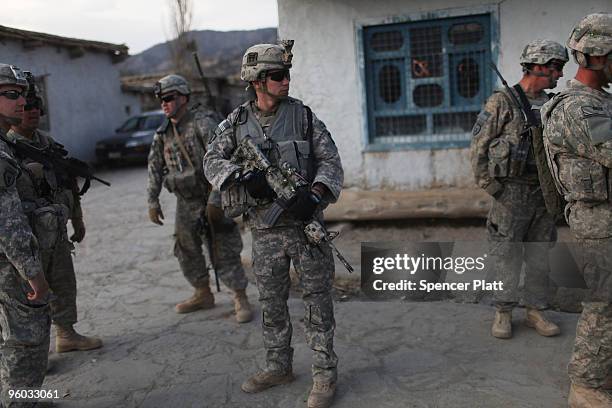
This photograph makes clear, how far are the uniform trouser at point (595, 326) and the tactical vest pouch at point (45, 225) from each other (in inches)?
120

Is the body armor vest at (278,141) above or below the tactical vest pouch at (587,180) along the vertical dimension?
above

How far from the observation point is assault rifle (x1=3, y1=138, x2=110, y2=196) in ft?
12.4

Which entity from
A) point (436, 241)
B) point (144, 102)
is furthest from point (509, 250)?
point (144, 102)

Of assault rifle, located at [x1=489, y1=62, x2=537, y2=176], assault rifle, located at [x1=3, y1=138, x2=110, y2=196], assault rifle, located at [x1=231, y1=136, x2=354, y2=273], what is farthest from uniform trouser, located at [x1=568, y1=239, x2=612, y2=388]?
assault rifle, located at [x1=3, y1=138, x2=110, y2=196]

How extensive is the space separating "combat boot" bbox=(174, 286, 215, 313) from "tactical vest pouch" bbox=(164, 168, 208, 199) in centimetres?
88

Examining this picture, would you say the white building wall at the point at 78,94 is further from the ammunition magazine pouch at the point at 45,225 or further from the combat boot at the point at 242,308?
the ammunition magazine pouch at the point at 45,225

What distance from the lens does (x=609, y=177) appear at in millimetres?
2941

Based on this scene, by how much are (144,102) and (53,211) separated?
69.9 ft

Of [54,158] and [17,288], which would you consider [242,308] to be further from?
[17,288]

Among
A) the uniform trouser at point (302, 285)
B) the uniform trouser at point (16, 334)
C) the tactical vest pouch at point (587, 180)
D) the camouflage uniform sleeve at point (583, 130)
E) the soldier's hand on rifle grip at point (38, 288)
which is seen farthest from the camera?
the uniform trouser at point (302, 285)

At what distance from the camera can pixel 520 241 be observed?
415 centimetres

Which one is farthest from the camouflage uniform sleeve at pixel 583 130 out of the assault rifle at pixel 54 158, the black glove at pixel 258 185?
the assault rifle at pixel 54 158

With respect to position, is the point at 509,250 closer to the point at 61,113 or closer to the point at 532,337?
the point at 532,337

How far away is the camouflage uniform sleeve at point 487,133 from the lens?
400 centimetres
